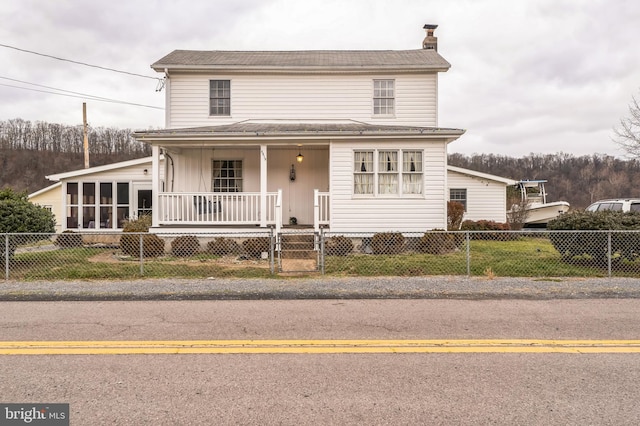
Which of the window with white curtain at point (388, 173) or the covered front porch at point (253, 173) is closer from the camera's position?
the window with white curtain at point (388, 173)

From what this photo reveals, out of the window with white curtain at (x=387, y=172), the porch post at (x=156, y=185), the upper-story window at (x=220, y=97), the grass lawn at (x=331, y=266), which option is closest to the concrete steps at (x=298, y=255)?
the grass lawn at (x=331, y=266)

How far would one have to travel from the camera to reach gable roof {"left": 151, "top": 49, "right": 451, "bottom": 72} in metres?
16.1

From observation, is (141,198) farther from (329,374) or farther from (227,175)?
(329,374)

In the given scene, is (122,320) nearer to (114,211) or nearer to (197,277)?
(197,277)

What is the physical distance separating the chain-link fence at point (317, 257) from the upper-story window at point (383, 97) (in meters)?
5.60

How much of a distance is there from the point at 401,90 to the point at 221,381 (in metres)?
14.9

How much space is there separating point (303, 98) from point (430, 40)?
7098mm

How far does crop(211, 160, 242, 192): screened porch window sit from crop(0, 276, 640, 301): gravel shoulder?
7.21 m

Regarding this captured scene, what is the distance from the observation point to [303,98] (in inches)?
653

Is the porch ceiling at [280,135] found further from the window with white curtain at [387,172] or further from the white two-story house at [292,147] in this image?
the window with white curtain at [387,172]

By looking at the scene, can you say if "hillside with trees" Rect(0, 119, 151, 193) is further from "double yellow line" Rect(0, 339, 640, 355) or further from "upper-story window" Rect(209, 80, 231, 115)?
"double yellow line" Rect(0, 339, 640, 355)

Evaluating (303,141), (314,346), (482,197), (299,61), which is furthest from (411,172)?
(314,346)

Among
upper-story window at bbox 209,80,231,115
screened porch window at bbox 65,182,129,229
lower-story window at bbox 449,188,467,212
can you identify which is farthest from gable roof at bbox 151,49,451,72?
lower-story window at bbox 449,188,467,212

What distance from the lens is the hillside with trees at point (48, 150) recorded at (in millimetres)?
61906
